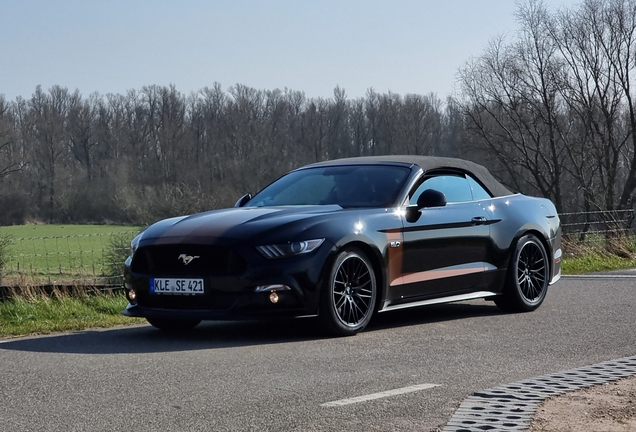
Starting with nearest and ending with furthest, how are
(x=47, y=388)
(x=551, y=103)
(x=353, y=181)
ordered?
(x=47, y=388) → (x=353, y=181) → (x=551, y=103)

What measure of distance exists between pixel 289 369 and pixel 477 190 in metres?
4.08

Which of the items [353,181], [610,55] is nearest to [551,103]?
[610,55]

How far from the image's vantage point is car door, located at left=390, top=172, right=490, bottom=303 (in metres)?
8.53

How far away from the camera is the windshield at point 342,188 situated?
8680mm

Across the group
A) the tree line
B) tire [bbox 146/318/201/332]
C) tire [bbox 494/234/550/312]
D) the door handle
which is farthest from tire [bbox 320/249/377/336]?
the tree line

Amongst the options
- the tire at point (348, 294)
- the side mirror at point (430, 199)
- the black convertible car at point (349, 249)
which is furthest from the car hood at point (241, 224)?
the side mirror at point (430, 199)

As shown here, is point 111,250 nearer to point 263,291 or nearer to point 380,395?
point 263,291

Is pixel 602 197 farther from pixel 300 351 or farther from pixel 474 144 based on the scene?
pixel 300 351

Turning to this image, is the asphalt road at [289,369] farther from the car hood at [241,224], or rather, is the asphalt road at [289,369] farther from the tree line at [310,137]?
the tree line at [310,137]

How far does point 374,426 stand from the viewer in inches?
173

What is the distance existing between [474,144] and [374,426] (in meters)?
55.3

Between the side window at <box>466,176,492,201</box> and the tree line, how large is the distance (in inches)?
1272

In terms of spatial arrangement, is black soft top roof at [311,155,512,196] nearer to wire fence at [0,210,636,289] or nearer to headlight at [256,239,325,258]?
headlight at [256,239,325,258]

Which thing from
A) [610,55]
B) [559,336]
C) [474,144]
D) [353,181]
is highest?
[610,55]
